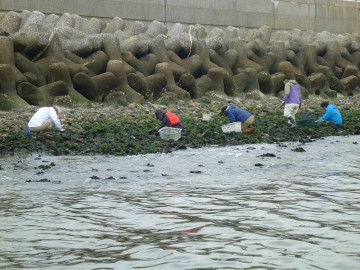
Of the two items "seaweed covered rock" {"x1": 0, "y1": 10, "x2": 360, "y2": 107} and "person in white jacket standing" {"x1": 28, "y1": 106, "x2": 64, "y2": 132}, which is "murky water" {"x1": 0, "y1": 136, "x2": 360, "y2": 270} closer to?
"person in white jacket standing" {"x1": 28, "y1": 106, "x2": 64, "y2": 132}

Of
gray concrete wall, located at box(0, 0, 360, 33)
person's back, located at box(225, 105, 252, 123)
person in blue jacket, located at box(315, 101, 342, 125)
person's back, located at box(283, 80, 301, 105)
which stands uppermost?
gray concrete wall, located at box(0, 0, 360, 33)

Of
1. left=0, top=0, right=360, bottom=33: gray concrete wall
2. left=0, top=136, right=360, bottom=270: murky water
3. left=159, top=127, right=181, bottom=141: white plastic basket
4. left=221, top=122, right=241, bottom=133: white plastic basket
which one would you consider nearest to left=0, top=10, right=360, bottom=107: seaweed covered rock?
left=0, top=0, right=360, bottom=33: gray concrete wall

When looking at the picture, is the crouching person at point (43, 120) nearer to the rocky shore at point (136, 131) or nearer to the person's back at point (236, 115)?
the rocky shore at point (136, 131)

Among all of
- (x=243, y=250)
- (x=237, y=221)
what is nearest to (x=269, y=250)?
(x=243, y=250)

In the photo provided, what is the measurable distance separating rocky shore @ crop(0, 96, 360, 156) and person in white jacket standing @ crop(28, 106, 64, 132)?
10.0 inches

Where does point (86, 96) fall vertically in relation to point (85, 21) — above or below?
below

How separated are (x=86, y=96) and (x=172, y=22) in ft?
33.8

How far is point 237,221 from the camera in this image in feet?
33.1

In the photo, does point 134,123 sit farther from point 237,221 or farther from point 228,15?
point 228,15

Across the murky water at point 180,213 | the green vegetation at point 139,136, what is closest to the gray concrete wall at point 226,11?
the green vegetation at point 139,136

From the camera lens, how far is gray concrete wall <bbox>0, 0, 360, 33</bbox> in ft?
110

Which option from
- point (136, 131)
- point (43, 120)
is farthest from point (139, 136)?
point (43, 120)

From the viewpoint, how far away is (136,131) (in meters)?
21.6

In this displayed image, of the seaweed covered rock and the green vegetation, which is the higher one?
the seaweed covered rock
